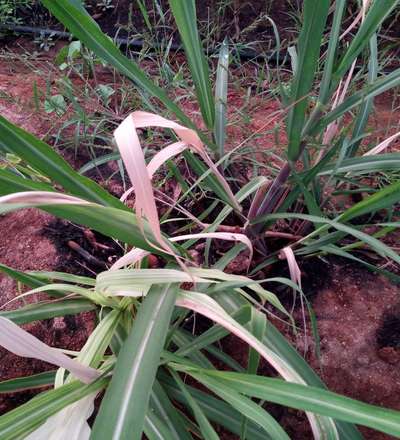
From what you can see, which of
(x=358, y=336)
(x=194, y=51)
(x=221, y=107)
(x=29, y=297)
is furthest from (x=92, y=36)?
(x=358, y=336)

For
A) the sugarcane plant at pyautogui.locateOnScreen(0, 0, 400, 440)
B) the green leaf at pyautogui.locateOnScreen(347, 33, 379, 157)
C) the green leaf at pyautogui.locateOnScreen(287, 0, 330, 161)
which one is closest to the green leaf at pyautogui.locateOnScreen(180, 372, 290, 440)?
the sugarcane plant at pyautogui.locateOnScreen(0, 0, 400, 440)

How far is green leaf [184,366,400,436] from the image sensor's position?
1.38ft

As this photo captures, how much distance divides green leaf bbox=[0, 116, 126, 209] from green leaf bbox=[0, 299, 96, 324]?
21cm

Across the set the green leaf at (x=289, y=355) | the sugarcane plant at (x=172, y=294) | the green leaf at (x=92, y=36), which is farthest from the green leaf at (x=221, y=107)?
the green leaf at (x=289, y=355)

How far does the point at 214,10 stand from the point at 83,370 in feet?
4.66

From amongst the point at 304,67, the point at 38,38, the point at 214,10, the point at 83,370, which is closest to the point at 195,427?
the point at 83,370

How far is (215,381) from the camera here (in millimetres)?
544

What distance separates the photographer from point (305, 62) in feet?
2.08

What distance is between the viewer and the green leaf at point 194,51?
26.9 inches

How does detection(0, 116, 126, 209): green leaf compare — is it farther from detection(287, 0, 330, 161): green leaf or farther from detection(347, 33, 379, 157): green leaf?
detection(347, 33, 379, 157): green leaf

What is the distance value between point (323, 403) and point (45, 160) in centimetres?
44

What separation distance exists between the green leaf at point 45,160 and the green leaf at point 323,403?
1.01ft

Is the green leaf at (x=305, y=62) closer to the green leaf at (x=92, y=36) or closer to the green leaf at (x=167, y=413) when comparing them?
the green leaf at (x=92, y=36)

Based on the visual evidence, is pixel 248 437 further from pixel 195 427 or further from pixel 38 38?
pixel 38 38
